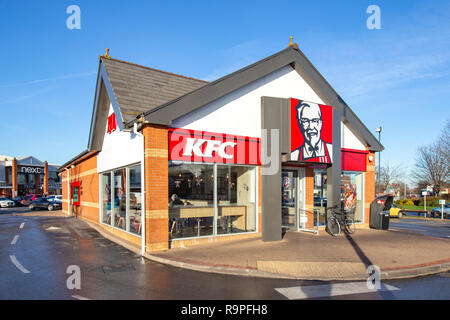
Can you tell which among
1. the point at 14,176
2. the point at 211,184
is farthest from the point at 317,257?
the point at 14,176

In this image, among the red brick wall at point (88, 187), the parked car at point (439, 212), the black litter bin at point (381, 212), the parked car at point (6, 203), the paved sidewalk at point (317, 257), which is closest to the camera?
the paved sidewalk at point (317, 257)

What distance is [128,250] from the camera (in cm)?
1029

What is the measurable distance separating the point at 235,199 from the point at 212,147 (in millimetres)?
2093

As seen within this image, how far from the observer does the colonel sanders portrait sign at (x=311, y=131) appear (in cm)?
1180

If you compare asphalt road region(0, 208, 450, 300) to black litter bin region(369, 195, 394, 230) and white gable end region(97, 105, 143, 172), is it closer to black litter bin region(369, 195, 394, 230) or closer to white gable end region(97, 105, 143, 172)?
white gable end region(97, 105, 143, 172)

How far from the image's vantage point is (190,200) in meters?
10.5

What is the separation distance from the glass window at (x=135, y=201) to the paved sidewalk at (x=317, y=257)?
7.47ft

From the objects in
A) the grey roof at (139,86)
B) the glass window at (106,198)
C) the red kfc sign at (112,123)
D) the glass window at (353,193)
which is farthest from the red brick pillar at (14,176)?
the glass window at (353,193)

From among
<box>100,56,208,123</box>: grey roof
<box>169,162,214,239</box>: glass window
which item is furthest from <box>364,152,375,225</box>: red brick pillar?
<box>100,56,208,123</box>: grey roof

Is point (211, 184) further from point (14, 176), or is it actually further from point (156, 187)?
point (14, 176)

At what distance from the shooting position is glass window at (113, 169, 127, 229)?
1228cm

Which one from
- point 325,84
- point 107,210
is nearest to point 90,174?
point 107,210

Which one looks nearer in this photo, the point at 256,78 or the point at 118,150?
the point at 256,78

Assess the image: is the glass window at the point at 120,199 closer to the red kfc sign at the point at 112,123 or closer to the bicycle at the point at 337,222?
the red kfc sign at the point at 112,123
